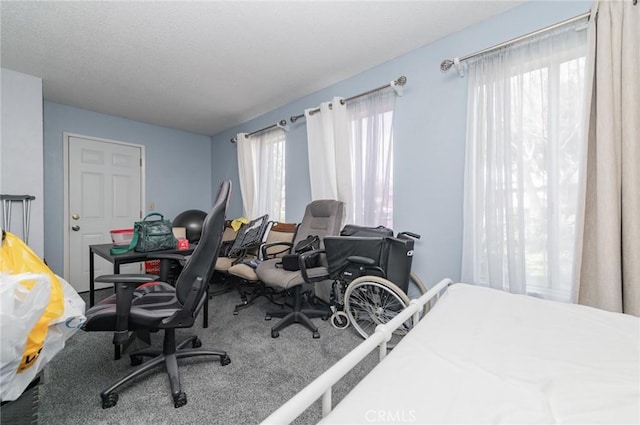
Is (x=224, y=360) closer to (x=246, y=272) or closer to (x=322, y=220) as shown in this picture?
(x=246, y=272)

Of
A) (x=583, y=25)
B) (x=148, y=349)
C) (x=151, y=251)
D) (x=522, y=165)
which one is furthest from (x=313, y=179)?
(x=583, y=25)

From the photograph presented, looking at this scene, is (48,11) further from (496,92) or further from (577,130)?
(577,130)

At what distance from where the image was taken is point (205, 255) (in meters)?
1.33

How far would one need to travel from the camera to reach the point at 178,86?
2.80m

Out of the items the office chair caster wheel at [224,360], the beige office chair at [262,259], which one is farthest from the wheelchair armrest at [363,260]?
the office chair caster wheel at [224,360]

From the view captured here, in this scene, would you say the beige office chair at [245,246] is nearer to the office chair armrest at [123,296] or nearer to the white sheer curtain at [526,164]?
the office chair armrest at [123,296]

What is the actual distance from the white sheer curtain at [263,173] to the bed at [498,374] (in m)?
2.72

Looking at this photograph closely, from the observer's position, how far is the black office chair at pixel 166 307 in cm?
122

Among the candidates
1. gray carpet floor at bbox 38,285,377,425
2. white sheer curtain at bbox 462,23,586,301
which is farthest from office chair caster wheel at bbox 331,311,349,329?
white sheer curtain at bbox 462,23,586,301

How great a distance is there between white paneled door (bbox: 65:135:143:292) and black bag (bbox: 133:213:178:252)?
2.16 m

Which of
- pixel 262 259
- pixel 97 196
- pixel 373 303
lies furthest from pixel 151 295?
pixel 97 196

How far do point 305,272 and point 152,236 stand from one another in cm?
122

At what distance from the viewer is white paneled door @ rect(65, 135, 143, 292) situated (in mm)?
3324

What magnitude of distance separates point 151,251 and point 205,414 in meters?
1.25
